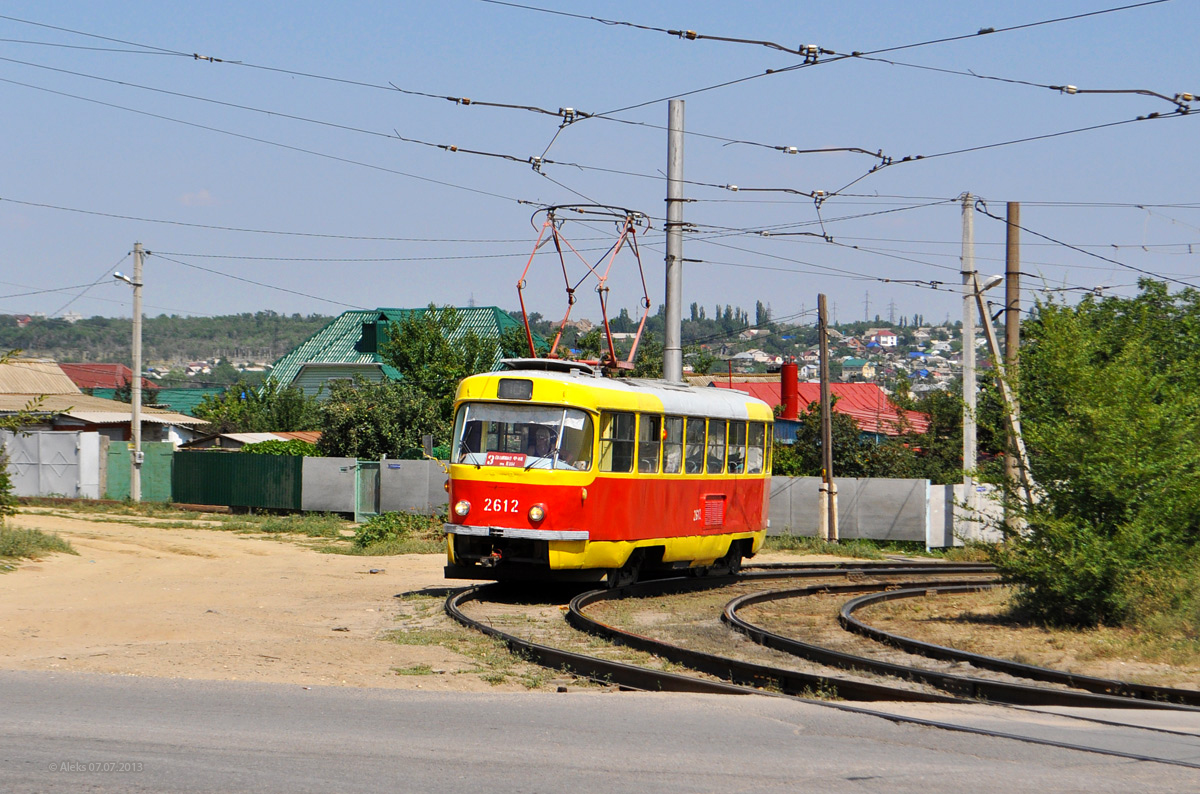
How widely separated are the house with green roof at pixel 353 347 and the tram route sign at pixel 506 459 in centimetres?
4710

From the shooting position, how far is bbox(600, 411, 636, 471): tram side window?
1599 centimetres

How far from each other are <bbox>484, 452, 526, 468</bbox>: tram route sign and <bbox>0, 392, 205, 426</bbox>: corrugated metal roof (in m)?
33.4

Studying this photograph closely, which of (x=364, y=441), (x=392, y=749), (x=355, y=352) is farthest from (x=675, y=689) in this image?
(x=355, y=352)

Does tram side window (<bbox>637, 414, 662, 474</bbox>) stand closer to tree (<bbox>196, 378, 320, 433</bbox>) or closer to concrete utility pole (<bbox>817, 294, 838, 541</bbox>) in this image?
concrete utility pole (<bbox>817, 294, 838, 541</bbox>)

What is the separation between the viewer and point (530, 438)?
1571cm

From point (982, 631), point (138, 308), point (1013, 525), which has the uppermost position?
point (138, 308)

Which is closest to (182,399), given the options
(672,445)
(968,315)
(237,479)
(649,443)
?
(237,479)

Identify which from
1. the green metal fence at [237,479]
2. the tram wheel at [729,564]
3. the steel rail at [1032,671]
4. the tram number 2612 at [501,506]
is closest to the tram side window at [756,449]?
the tram wheel at [729,564]

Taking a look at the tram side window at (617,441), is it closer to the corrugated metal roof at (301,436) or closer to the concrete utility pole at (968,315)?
the concrete utility pole at (968,315)

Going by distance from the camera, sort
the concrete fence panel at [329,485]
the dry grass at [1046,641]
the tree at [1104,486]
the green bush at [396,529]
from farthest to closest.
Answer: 1. the concrete fence panel at [329,485]
2. the green bush at [396,529]
3. the tree at [1104,486]
4. the dry grass at [1046,641]

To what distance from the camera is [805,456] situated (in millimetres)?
41906

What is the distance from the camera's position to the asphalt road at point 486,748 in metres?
6.29

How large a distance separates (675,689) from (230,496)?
31579 mm

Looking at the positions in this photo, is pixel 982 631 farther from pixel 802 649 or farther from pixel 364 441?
pixel 364 441
